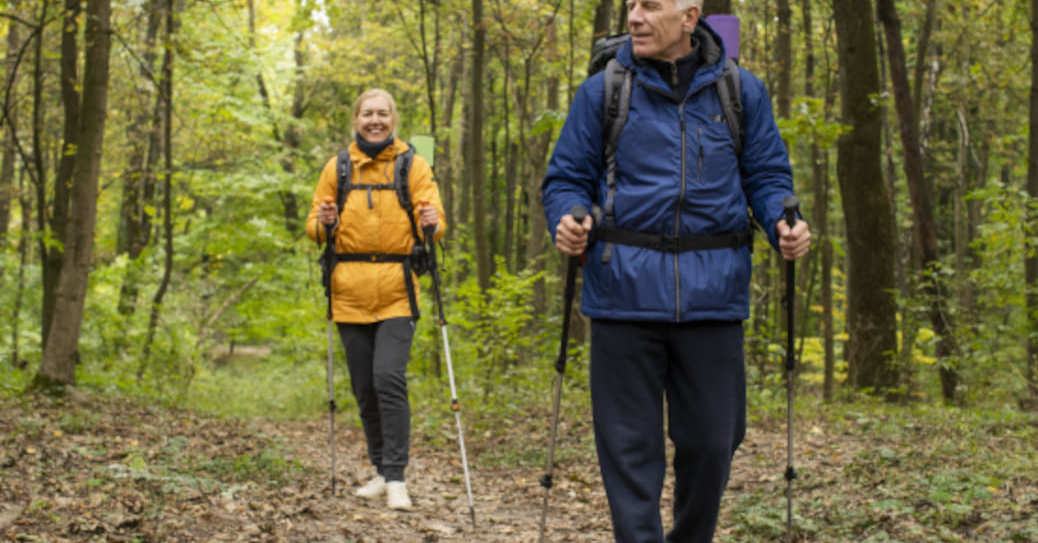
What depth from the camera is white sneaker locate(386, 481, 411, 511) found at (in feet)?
19.4

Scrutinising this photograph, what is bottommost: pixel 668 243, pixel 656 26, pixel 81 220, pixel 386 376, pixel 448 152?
pixel 386 376

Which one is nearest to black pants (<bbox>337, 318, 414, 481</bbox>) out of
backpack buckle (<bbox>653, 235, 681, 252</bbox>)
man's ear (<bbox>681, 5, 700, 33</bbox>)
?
backpack buckle (<bbox>653, 235, 681, 252</bbox>)

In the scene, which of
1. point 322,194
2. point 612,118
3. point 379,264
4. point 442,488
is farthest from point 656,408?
point 442,488

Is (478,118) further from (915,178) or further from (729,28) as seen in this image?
(729,28)

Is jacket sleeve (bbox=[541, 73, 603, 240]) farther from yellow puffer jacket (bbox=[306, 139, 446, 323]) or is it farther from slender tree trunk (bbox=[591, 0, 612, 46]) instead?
slender tree trunk (bbox=[591, 0, 612, 46])

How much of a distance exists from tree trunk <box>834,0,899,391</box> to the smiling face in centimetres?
672

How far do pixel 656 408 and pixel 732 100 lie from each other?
3.86 feet

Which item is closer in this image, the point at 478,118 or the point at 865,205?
the point at 865,205

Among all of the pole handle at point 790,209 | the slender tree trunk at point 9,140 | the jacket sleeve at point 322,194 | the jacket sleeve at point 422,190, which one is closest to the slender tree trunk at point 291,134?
the slender tree trunk at point 9,140

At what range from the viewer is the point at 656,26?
3.27m

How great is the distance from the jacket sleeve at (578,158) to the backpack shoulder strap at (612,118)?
0.03 m

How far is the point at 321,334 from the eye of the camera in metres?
13.1

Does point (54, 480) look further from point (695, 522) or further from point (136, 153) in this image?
point (136, 153)

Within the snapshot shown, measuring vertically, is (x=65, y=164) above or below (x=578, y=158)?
above
